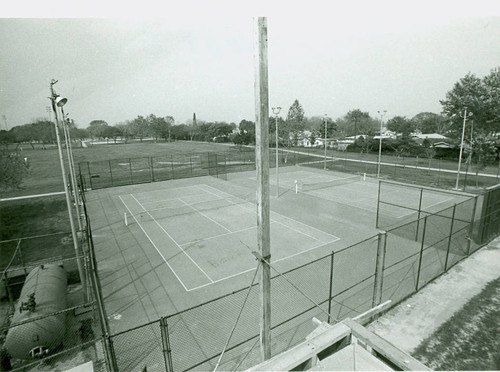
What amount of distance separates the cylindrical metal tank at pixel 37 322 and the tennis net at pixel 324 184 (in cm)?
2308

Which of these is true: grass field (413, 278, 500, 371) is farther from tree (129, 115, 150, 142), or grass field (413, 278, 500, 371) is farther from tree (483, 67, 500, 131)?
tree (129, 115, 150, 142)

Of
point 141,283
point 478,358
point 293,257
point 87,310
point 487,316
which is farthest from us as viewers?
point 293,257

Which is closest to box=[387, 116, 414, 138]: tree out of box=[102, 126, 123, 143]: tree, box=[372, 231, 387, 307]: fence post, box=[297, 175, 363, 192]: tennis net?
box=[297, 175, 363, 192]: tennis net

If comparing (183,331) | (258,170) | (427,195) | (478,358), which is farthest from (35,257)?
(427,195)

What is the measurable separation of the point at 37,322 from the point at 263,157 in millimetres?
8436

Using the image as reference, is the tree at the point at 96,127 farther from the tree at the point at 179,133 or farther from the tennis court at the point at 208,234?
the tennis court at the point at 208,234

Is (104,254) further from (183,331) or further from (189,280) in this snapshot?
(183,331)

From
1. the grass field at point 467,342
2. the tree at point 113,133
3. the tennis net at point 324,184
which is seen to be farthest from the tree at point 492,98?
the tree at point 113,133

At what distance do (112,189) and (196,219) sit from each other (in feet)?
50.0

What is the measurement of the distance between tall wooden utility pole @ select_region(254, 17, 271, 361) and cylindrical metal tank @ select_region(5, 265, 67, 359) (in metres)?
5.80

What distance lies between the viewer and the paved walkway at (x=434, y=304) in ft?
31.2

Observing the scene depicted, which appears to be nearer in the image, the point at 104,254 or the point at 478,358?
the point at 478,358

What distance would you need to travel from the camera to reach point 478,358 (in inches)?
335

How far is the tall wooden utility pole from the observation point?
5020 mm
